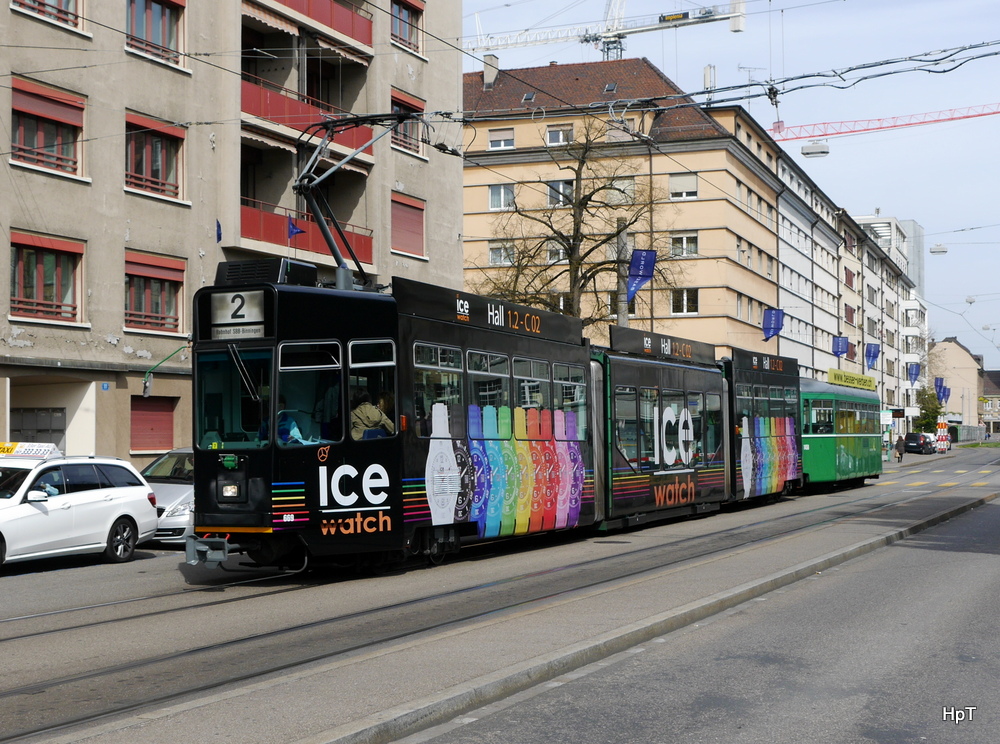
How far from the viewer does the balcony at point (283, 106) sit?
28.8 m

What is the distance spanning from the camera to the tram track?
703cm

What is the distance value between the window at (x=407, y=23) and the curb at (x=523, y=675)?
25.8 metres

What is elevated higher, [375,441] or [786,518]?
[375,441]

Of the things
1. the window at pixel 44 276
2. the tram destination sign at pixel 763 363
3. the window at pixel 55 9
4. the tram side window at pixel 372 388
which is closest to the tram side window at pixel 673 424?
the tram destination sign at pixel 763 363

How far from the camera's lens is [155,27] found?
87.3ft

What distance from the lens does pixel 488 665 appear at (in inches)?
301

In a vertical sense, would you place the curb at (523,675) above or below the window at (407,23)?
below

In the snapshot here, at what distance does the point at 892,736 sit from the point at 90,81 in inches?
881

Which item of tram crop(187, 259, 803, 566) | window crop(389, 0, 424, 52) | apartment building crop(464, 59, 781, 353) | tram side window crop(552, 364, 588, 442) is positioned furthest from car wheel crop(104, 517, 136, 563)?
apartment building crop(464, 59, 781, 353)

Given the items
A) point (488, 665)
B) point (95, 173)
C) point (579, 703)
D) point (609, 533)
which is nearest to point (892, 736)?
point (579, 703)

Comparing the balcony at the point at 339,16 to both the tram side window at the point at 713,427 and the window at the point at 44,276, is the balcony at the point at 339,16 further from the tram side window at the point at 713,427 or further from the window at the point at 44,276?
the tram side window at the point at 713,427

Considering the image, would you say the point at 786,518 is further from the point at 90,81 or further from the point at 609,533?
the point at 90,81

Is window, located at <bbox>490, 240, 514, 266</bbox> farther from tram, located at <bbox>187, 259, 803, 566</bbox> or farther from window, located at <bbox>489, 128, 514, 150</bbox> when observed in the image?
tram, located at <bbox>187, 259, 803, 566</bbox>

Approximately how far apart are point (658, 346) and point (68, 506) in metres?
10.4
